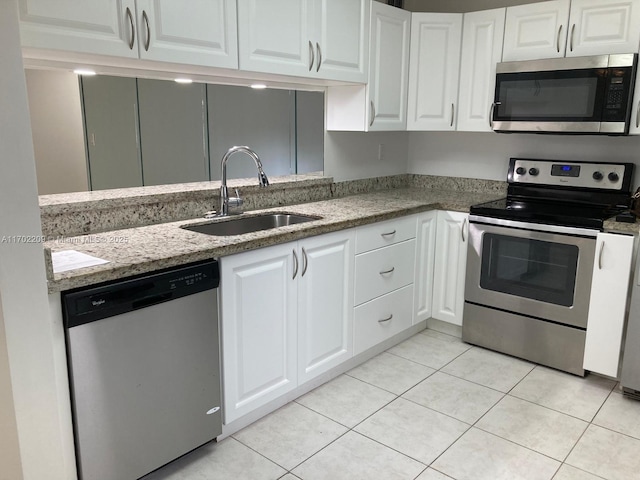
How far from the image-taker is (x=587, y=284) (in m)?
2.71

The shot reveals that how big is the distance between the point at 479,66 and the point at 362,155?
3.15 ft

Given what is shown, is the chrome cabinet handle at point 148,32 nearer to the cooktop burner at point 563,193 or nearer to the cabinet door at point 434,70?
the cabinet door at point 434,70

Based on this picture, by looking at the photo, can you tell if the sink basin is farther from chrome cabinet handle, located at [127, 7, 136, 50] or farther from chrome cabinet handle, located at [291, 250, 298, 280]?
chrome cabinet handle, located at [127, 7, 136, 50]

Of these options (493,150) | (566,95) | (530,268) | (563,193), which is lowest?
(530,268)

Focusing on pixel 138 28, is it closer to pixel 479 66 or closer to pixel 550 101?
pixel 479 66

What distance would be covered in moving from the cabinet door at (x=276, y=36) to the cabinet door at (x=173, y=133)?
2.02 ft

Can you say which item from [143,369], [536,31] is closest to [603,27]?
[536,31]

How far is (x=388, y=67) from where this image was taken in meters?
3.21

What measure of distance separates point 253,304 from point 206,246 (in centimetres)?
38

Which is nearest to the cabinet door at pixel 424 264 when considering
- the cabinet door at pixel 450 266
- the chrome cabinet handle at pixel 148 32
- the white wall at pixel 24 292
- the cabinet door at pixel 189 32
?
the cabinet door at pixel 450 266

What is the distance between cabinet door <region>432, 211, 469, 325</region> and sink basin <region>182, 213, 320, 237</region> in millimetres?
1012

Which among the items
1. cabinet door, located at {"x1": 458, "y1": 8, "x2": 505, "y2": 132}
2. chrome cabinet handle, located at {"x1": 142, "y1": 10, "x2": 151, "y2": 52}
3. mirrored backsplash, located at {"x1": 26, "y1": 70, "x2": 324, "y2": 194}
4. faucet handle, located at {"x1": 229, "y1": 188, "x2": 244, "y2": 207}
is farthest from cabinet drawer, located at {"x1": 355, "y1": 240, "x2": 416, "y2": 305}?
A: chrome cabinet handle, located at {"x1": 142, "y1": 10, "x2": 151, "y2": 52}

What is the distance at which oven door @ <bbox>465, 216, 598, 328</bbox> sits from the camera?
2730 millimetres

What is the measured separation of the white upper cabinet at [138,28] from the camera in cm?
172
